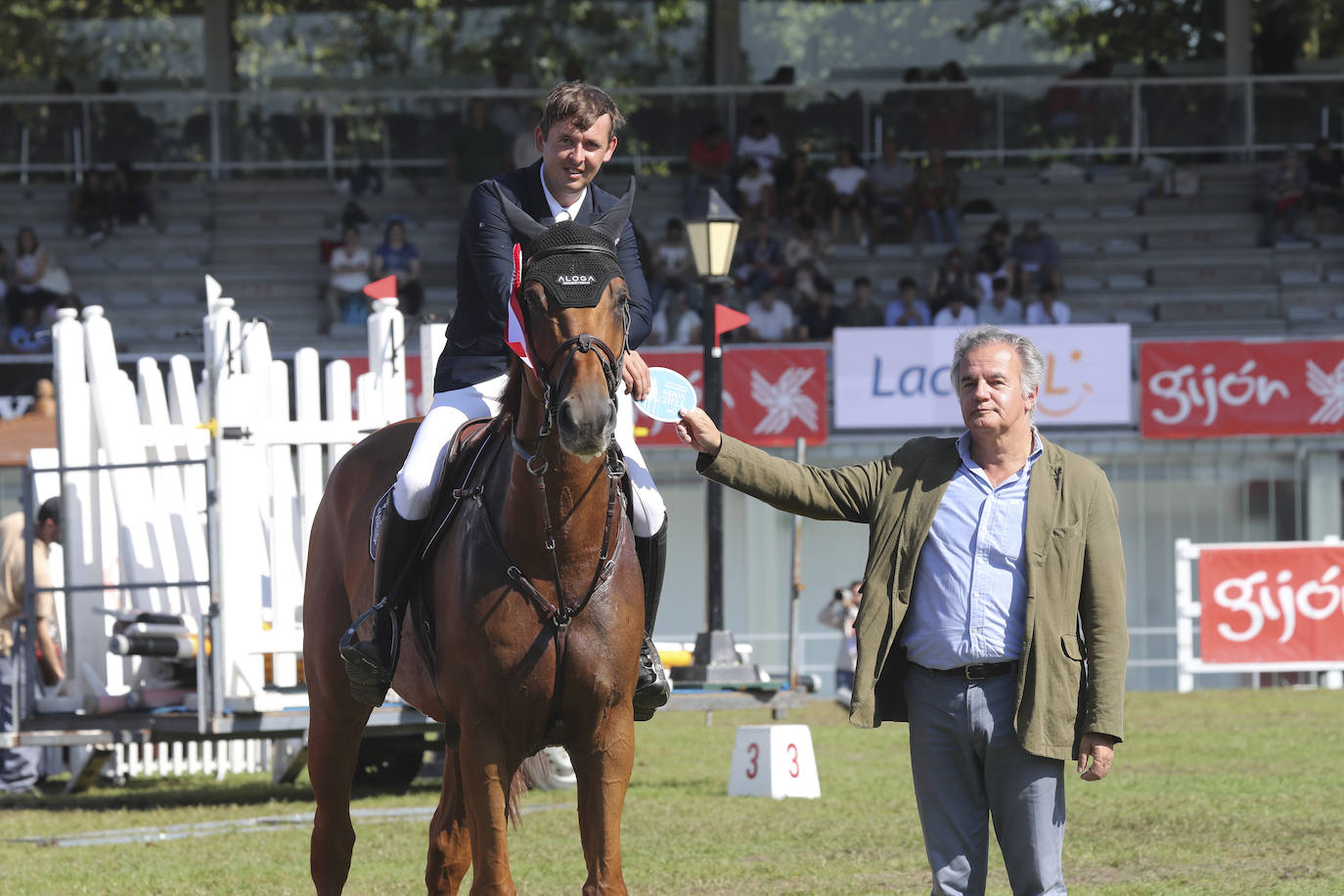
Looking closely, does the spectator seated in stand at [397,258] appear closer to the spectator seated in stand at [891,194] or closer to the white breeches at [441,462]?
the spectator seated in stand at [891,194]

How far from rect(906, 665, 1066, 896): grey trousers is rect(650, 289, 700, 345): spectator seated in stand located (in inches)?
620

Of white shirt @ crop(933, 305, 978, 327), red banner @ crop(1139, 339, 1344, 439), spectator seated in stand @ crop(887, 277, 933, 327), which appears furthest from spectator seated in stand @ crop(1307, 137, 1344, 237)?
spectator seated in stand @ crop(887, 277, 933, 327)

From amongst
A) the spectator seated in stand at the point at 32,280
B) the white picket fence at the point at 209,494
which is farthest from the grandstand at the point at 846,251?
the white picket fence at the point at 209,494

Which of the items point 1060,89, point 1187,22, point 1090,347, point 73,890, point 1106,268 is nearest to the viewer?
point 73,890

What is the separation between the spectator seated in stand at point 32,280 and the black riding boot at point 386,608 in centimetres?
1715

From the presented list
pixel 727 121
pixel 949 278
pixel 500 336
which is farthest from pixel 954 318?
pixel 500 336

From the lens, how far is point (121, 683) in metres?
10.9

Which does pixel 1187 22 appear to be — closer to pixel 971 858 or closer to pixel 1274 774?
pixel 1274 774

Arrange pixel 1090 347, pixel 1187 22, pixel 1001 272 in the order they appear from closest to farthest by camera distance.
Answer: pixel 1090 347 → pixel 1001 272 → pixel 1187 22

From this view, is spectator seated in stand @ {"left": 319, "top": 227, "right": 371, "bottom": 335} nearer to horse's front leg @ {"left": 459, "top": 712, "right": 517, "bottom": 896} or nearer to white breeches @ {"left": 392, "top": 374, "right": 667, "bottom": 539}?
white breeches @ {"left": 392, "top": 374, "right": 667, "bottom": 539}

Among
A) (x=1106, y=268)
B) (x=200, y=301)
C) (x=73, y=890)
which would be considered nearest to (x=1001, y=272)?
(x=1106, y=268)

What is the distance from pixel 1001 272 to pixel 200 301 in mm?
10441

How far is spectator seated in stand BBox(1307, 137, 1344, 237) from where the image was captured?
2402 cm

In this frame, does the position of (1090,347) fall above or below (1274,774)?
above
